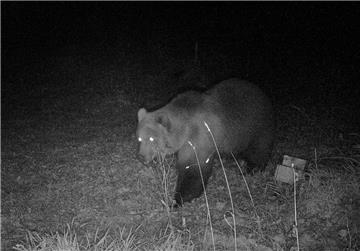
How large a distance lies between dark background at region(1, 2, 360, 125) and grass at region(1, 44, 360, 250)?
1.79m

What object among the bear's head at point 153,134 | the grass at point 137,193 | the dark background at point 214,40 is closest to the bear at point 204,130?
the bear's head at point 153,134

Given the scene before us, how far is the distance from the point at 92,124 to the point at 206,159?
3.61 metres

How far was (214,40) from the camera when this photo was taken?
17031 millimetres

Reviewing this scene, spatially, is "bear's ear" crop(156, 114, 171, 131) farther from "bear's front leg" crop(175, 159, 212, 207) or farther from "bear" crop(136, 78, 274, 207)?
"bear's front leg" crop(175, 159, 212, 207)

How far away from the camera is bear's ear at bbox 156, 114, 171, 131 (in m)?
6.40

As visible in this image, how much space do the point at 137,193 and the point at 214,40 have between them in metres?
11.1

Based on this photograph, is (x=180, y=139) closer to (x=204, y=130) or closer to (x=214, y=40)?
(x=204, y=130)

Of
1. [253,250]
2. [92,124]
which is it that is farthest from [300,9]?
[253,250]

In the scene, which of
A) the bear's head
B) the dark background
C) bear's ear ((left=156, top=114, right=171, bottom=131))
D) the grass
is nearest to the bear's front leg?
the grass

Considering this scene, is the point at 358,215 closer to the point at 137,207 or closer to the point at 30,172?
the point at 137,207

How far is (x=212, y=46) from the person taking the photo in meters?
16.4

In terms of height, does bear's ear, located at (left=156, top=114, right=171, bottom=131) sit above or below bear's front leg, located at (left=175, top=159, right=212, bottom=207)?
above

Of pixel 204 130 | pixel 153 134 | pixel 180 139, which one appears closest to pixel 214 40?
pixel 204 130

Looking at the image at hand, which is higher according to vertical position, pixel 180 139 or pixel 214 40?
pixel 214 40
